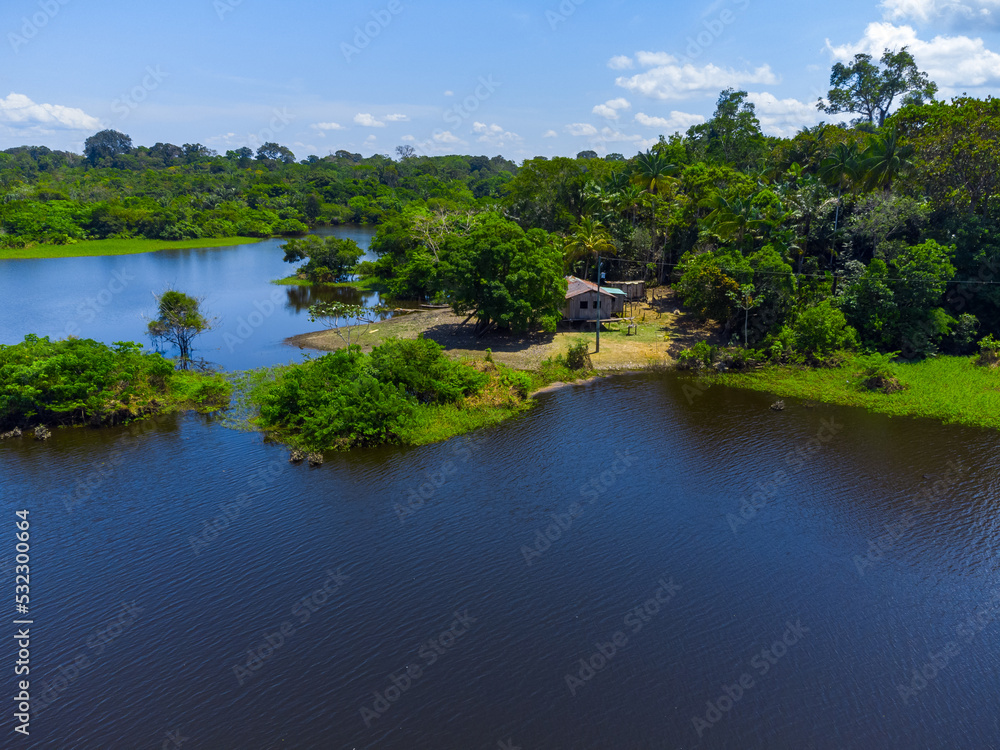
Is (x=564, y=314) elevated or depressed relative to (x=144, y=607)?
elevated

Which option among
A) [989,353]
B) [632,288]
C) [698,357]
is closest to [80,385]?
[698,357]

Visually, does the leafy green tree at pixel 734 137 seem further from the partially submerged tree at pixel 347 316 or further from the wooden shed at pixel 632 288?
the partially submerged tree at pixel 347 316

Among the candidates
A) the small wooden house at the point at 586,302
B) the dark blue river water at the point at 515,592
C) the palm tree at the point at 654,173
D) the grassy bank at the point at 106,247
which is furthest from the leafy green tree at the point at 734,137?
the grassy bank at the point at 106,247

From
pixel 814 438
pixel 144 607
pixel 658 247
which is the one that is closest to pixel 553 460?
pixel 814 438

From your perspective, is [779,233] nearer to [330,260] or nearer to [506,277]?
[506,277]

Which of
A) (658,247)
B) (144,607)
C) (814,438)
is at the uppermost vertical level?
(658,247)

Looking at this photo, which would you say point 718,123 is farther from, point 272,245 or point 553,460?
point 272,245

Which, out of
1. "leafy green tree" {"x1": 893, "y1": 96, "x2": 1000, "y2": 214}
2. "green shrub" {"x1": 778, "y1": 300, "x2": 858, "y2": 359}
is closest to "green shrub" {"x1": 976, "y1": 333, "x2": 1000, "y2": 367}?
"green shrub" {"x1": 778, "y1": 300, "x2": 858, "y2": 359}

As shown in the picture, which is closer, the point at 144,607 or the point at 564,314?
the point at 144,607
